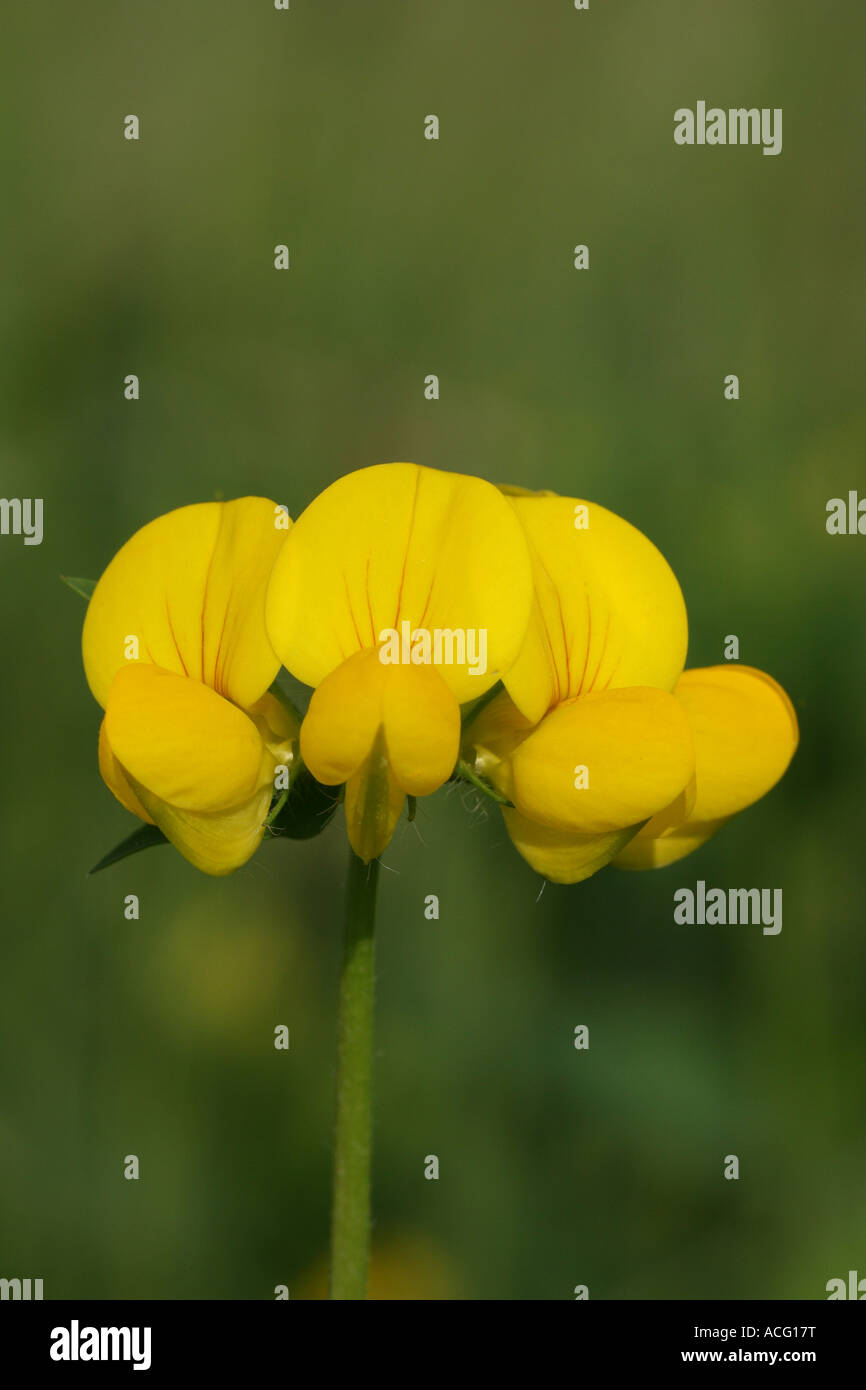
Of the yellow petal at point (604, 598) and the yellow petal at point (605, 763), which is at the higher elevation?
the yellow petal at point (604, 598)

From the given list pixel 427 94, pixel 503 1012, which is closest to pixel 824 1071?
pixel 503 1012

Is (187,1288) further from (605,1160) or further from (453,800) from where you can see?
(453,800)

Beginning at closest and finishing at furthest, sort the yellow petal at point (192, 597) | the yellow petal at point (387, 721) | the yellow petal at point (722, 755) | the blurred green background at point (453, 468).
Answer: the yellow petal at point (387, 721) → the yellow petal at point (192, 597) → the yellow petal at point (722, 755) → the blurred green background at point (453, 468)

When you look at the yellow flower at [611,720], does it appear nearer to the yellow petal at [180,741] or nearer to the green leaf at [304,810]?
the green leaf at [304,810]

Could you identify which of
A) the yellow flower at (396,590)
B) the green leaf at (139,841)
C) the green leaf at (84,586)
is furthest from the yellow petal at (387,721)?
the green leaf at (84,586)

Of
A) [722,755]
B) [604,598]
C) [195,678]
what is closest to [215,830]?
[195,678]

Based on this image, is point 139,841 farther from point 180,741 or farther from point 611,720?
point 611,720
